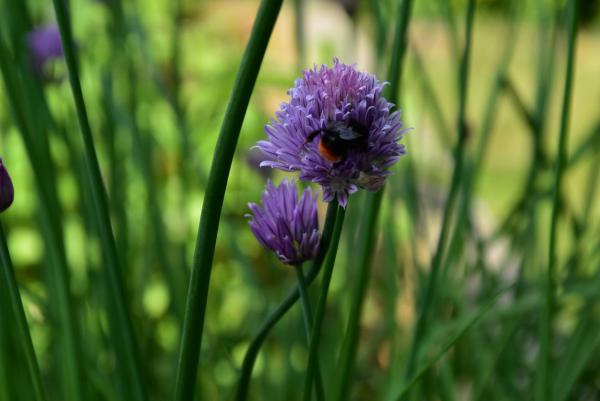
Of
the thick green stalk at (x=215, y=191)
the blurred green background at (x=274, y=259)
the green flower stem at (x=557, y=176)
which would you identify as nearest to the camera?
the thick green stalk at (x=215, y=191)

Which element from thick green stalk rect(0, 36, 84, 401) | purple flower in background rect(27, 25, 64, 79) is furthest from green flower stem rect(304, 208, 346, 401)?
purple flower in background rect(27, 25, 64, 79)

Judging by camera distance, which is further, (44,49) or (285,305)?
(44,49)

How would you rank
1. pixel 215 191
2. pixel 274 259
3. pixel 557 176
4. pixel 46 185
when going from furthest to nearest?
pixel 274 259
pixel 46 185
pixel 557 176
pixel 215 191

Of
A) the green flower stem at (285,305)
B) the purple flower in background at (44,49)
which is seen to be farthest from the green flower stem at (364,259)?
the purple flower in background at (44,49)

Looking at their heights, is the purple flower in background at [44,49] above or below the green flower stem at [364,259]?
above

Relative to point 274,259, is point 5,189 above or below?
above

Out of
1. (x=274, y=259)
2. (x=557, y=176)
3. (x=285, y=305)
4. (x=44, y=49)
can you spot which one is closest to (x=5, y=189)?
(x=285, y=305)

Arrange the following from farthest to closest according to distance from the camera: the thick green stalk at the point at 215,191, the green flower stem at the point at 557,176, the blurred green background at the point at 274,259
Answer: the blurred green background at the point at 274,259 → the green flower stem at the point at 557,176 → the thick green stalk at the point at 215,191

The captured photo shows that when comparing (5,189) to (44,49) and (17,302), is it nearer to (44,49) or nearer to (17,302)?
(17,302)

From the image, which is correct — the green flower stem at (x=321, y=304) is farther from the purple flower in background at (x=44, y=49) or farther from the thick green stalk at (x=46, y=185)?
the purple flower in background at (x=44, y=49)
